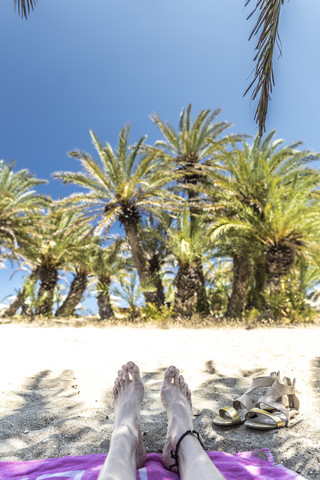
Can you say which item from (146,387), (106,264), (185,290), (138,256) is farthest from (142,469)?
(106,264)

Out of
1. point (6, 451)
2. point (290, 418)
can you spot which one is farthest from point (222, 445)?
point (6, 451)

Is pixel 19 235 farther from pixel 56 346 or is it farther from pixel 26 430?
pixel 26 430

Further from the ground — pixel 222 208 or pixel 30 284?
pixel 222 208

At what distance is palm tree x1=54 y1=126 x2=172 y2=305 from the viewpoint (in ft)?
35.2

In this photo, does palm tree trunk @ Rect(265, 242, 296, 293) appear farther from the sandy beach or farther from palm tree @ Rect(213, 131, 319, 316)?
the sandy beach

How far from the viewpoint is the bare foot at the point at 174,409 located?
1.58 meters

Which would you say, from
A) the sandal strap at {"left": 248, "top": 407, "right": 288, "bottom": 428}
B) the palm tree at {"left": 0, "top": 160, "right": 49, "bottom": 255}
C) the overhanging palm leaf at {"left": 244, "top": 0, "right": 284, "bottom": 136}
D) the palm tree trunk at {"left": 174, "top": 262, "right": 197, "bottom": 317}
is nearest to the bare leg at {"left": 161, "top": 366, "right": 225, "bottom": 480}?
the sandal strap at {"left": 248, "top": 407, "right": 288, "bottom": 428}

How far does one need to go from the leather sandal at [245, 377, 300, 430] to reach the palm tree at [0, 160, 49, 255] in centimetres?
1138

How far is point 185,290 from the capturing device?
10.4 metres

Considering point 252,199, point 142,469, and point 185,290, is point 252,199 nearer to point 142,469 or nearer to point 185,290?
point 185,290

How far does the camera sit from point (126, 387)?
6.89 feet

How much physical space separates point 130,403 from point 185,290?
855 centimetres

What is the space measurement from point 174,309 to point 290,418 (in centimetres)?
877

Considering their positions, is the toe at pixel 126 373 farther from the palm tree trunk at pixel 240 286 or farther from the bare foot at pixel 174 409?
the palm tree trunk at pixel 240 286
